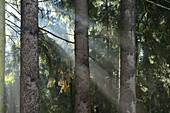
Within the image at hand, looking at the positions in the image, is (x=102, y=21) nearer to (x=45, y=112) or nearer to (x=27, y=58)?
(x=27, y=58)

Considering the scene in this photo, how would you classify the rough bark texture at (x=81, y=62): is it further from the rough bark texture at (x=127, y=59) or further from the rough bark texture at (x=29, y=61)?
the rough bark texture at (x=29, y=61)

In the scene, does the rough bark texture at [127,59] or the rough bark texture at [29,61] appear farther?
the rough bark texture at [127,59]

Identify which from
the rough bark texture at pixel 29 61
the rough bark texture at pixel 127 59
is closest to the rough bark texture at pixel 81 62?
the rough bark texture at pixel 127 59

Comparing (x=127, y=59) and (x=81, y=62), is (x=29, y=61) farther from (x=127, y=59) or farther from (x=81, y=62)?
(x=127, y=59)

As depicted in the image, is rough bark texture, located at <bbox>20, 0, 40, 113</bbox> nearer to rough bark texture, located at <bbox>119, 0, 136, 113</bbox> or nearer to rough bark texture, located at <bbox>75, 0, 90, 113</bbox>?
rough bark texture, located at <bbox>75, 0, 90, 113</bbox>

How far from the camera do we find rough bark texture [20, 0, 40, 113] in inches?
140

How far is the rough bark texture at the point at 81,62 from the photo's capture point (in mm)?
4836

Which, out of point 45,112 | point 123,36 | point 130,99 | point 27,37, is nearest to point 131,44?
point 123,36

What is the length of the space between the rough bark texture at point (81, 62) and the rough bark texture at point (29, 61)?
1.44 meters

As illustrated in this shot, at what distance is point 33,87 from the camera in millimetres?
3611

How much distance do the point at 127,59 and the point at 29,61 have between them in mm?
2593

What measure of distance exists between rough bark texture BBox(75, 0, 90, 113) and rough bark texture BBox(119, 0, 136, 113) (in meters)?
0.95

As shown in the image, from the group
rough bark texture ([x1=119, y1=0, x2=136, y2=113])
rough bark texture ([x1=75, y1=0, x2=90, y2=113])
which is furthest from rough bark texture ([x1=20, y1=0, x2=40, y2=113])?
rough bark texture ([x1=119, y1=0, x2=136, y2=113])

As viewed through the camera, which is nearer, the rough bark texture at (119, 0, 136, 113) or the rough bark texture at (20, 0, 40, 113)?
the rough bark texture at (20, 0, 40, 113)
